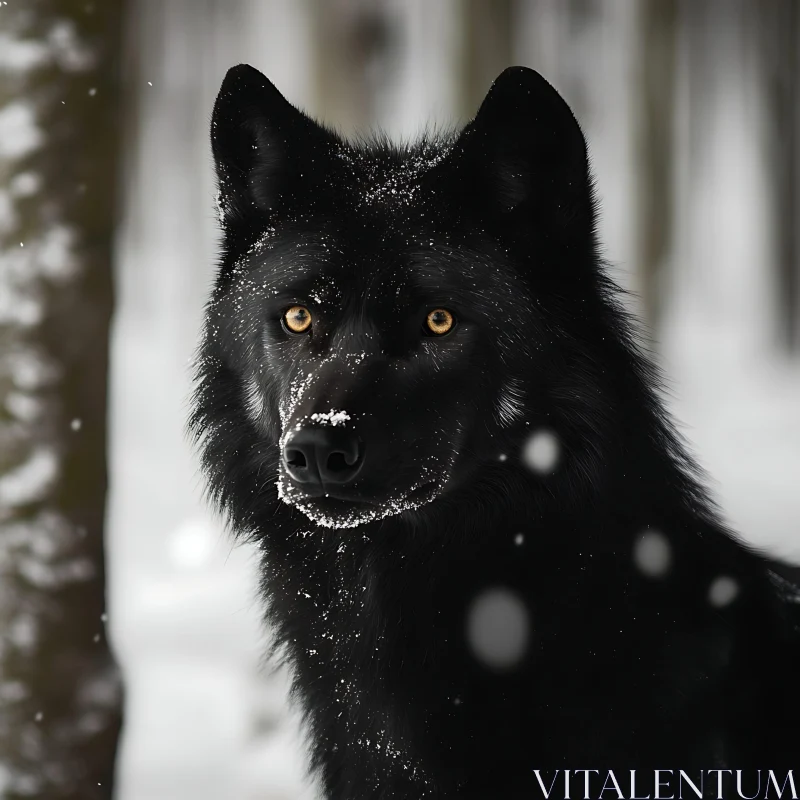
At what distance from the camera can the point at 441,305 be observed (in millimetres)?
2527

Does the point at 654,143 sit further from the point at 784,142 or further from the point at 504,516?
the point at 504,516

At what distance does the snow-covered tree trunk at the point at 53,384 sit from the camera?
3.35 meters

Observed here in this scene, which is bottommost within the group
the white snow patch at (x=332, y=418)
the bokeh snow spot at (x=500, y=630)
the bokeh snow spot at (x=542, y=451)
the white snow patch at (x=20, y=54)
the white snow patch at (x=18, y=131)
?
the bokeh snow spot at (x=500, y=630)

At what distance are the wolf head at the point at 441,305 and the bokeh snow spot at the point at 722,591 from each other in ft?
1.77

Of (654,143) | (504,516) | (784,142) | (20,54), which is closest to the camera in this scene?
(504,516)

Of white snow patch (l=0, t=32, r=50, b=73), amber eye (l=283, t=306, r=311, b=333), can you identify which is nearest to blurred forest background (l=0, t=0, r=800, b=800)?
white snow patch (l=0, t=32, r=50, b=73)

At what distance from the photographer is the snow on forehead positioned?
271 cm

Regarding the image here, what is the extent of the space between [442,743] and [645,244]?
23.6 feet

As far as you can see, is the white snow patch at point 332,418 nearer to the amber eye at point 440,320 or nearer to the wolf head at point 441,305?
the wolf head at point 441,305

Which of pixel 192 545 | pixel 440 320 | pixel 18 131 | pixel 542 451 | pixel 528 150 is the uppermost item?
pixel 18 131

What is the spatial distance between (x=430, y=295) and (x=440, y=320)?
0.09 meters

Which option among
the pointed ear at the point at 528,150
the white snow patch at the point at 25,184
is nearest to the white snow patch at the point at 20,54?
the white snow patch at the point at 25,184

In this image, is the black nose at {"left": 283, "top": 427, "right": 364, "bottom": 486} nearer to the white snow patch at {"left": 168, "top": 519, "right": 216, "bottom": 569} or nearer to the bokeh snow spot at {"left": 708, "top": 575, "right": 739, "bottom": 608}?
the bokeh snow spot at {"left": 708, "top": 575, "right": 739, "bottom": 608}

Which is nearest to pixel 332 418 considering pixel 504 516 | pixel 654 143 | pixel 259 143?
pixel 504 516
